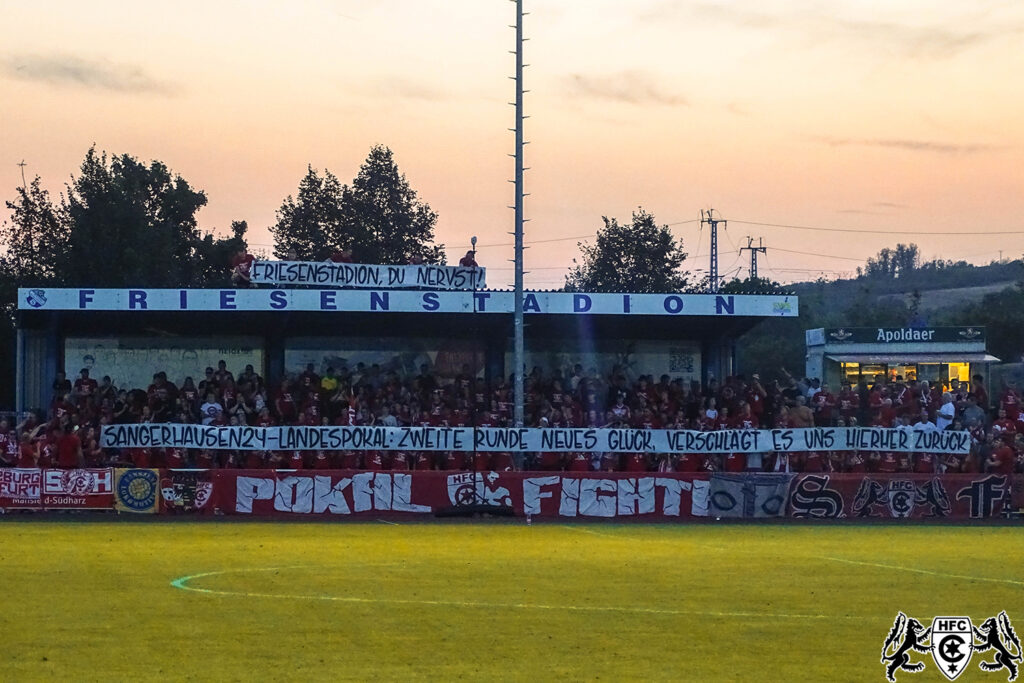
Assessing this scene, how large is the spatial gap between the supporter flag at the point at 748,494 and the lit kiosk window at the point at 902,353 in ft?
104

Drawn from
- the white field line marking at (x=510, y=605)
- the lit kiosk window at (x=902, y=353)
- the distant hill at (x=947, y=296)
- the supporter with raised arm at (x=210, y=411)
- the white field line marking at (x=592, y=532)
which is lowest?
the white field line marking at (x=592, y=532)

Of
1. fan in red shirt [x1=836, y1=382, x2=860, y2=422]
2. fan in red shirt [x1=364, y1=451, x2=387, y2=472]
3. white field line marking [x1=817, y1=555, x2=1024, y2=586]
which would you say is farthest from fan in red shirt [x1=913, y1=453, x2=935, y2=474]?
white field line marking [x1=817, y1=555, x2=1024, y2=586]

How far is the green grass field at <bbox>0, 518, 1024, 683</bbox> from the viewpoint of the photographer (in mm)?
10938

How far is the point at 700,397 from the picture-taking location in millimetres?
35938

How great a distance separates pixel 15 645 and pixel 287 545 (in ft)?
33.6

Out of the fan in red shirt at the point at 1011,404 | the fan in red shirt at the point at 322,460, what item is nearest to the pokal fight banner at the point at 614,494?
the fan in red shirt at the point at 322,460

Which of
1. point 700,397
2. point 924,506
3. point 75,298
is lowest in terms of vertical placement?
point 924,506

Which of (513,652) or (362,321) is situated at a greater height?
(362,321)

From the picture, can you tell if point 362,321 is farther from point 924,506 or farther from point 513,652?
point 513,652

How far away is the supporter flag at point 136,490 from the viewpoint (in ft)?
96.5

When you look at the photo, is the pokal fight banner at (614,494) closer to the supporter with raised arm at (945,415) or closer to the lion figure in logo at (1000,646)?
the supporter with raised arm at (945,415)

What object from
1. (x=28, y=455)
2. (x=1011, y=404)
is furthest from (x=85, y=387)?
(x=1011, y=404)

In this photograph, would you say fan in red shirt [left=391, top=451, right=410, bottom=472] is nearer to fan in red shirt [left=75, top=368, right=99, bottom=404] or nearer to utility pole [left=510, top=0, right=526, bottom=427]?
utility pole [left=510, top=0, right=526, bottom=427]

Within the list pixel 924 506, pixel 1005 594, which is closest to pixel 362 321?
pixel 924 506
